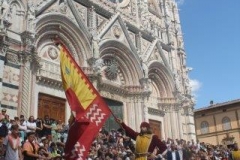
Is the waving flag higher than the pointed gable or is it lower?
lower

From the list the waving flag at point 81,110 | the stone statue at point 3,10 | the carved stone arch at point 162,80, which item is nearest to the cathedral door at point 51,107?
the stone statue at point 3,10

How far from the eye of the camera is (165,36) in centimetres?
2898

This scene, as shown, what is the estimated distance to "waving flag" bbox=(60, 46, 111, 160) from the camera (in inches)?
229

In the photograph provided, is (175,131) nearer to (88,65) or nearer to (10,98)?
(88,65)

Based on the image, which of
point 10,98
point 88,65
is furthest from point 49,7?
point 10,98

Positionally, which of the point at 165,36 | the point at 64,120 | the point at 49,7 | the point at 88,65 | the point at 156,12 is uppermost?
the point at 156,12

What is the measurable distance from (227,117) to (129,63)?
2329 cm

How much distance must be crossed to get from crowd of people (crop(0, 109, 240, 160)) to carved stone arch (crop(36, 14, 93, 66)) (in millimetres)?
5235

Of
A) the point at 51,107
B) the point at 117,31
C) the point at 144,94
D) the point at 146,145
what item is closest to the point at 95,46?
the point at 117,31

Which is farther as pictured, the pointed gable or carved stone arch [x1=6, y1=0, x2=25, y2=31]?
the pointed gable

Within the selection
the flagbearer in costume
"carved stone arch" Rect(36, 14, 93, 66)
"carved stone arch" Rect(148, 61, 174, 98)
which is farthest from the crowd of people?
"carved stone arch" Rect(148, 61, 174, 98)

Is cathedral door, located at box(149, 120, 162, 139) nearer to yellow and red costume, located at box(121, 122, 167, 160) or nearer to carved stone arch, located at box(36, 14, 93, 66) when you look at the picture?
carved stone arch, located at box(36, 14, 93, 66)

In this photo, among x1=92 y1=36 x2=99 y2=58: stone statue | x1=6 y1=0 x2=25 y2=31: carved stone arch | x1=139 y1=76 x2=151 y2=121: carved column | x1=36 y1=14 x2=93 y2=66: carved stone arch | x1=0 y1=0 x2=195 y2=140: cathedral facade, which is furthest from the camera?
x1=139 y1=76 x2=151 y2=121: carved column

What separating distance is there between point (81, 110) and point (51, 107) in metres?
12.1
